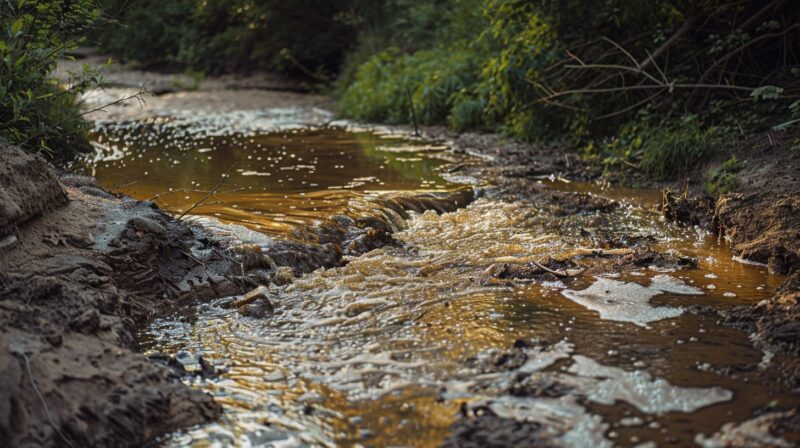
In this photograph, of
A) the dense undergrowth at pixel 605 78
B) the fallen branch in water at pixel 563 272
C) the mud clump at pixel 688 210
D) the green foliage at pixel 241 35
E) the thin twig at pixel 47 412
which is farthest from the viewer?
the green foliage at pixel 241 35

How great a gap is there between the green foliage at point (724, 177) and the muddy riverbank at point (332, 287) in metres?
0.23

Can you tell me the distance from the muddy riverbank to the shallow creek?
1.0 inches

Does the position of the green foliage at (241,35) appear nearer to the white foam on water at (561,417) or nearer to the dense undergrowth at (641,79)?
the dense undergrowth at (641,79)

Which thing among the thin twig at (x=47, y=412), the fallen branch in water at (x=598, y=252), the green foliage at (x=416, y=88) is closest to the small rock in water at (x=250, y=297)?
the thin twig at (x=47, y=412)

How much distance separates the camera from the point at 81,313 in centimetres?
401

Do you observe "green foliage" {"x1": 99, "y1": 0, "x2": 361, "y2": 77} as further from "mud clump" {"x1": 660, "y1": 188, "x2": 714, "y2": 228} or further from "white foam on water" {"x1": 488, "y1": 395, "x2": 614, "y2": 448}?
"white foam on water" {"x1": 488, "y1": 395, "x2": 614, "y2": 448}

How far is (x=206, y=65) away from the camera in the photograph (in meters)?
21.4

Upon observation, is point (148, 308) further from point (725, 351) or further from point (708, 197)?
point (708, 197)

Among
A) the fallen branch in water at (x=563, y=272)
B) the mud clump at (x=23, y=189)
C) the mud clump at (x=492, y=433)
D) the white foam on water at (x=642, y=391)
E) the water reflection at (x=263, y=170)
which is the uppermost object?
the mud clump at (x=23, y=189)

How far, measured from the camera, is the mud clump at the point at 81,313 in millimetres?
3252

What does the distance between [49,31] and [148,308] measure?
2.18 metres

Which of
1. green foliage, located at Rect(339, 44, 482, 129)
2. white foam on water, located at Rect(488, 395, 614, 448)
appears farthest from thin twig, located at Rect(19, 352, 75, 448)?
green foliage, located at Rect(339, 44, 482, 129)

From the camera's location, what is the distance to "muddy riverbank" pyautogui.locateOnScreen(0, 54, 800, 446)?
3.34m

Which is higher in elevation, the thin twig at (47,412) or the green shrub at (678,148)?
the green shrub at (678,148)
